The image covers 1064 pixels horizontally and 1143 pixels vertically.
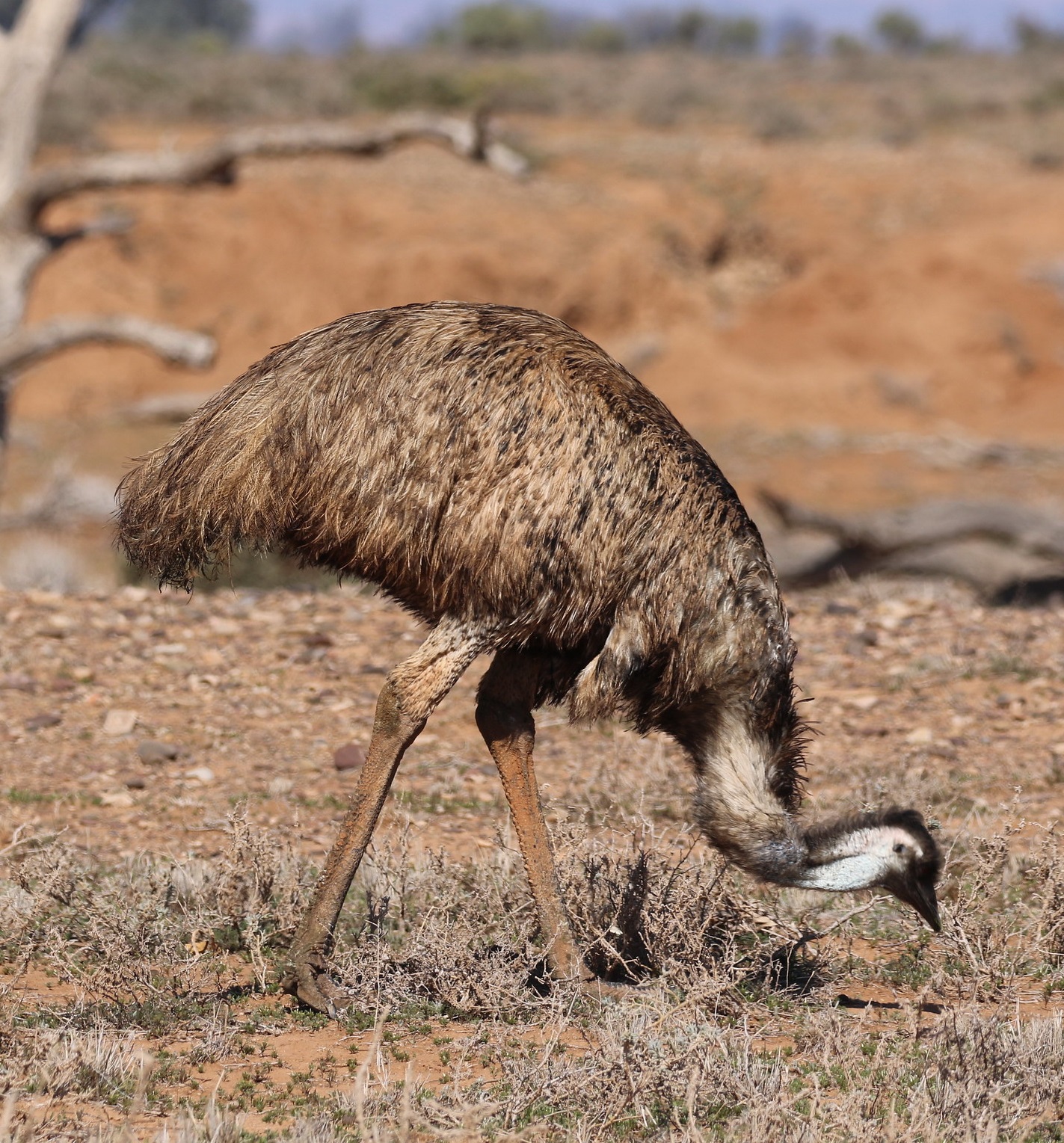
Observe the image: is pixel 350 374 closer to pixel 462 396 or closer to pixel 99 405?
pixel 462 396

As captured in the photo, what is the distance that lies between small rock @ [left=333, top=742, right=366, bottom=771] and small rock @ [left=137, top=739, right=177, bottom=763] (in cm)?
71

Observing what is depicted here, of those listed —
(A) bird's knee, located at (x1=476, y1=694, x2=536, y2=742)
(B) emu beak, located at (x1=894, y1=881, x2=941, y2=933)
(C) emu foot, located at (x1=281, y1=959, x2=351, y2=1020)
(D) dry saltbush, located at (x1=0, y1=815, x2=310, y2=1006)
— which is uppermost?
(A) bird's knee, located at (x1=476, y1=694, x2=536, y2=742)

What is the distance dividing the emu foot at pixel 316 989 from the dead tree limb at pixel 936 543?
282 inches

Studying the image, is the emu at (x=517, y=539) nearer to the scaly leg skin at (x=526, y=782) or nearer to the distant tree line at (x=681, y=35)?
the scaly leg skin at (x=526, y=782)

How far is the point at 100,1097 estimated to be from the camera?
399 centimetres

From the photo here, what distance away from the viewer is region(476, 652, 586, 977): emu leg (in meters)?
4.81

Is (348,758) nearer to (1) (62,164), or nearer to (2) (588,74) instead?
(1) (62,164)

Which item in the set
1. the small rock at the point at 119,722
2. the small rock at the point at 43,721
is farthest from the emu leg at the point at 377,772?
the small rock at the point at 43,721

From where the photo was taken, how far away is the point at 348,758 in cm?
705

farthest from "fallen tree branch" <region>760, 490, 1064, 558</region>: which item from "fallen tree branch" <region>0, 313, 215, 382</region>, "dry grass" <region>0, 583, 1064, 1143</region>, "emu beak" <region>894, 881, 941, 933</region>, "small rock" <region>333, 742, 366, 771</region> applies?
"emu beak" <region>894, 881, 941, 933</region>


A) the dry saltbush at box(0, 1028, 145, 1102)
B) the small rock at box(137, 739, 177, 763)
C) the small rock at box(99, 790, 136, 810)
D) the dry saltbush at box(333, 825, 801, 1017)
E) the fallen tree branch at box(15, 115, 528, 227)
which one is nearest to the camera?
the dry saltbush at box(0, 1028, 145, 1102)

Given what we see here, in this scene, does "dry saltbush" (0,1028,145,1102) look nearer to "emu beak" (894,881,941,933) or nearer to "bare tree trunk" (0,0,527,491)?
"emu beak" (894,881,941,933)

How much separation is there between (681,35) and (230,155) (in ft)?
191

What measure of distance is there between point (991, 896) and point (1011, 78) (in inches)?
1888
